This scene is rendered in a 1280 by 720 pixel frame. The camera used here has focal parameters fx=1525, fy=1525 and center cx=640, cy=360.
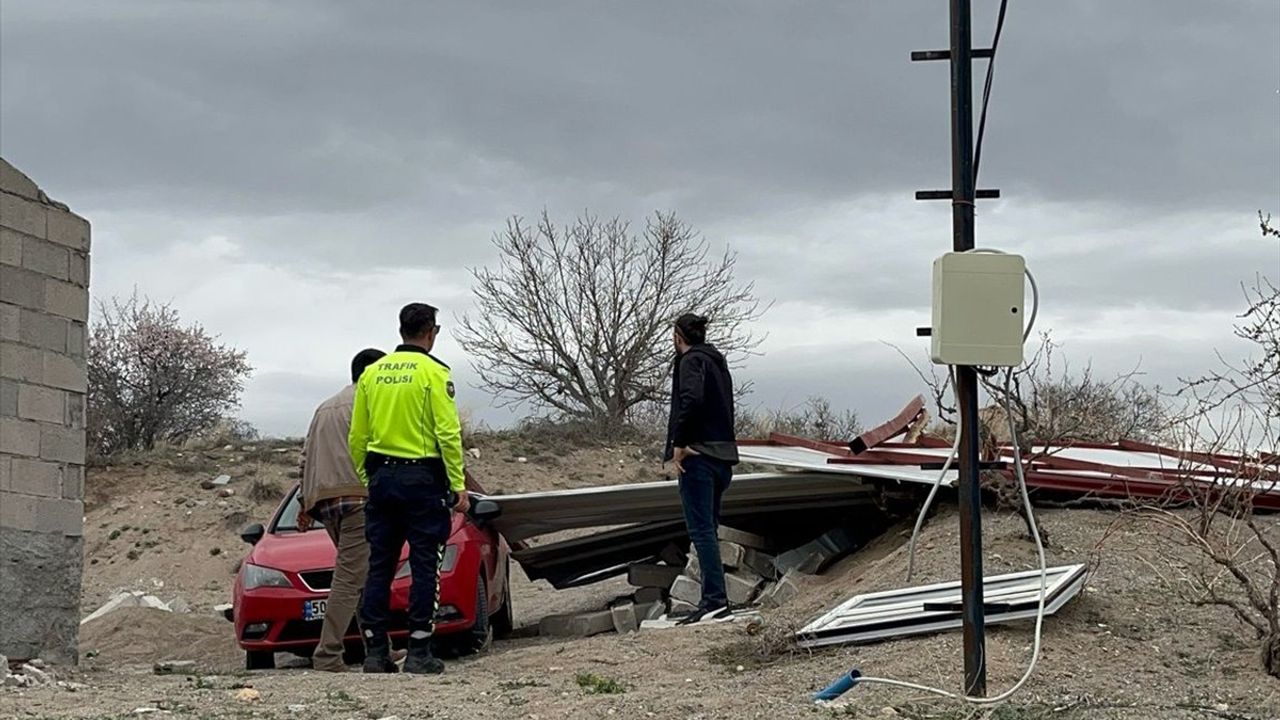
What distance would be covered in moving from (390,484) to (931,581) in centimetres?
338

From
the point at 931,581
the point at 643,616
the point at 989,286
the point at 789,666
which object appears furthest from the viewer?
the point at 643,616

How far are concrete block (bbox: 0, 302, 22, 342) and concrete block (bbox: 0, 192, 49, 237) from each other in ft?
1.72

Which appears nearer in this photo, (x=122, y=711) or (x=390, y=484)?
(x=122, y=711)

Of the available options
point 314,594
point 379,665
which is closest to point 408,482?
point 379,665

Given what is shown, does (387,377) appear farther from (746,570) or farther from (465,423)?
(465,423)

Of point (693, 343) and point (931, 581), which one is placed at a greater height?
point (693, 343)

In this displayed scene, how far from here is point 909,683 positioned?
6.96 meters

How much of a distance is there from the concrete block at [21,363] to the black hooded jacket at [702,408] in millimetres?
4074

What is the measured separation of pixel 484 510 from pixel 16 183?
3.71 m

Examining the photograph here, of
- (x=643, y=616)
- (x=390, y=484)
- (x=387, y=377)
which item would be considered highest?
(x=387, y=377)

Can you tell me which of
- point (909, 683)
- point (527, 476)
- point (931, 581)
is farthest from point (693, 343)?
point (527, 476)

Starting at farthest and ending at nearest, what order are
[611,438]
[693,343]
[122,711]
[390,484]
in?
[611,438]
[693,343]
[390,484]
[122,711]

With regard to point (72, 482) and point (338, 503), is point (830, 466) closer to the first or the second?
point (338, 503)

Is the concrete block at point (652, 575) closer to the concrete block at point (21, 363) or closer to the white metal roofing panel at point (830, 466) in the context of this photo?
the white metal roofing panel at point (830, 466)
